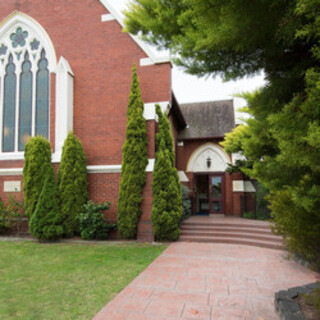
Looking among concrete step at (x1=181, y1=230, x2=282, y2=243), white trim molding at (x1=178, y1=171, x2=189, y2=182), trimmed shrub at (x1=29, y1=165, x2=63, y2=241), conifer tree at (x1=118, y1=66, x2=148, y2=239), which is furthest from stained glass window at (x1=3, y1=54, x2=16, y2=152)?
white trim molding at (x1=178, y1=171, x2=189, y2=182)

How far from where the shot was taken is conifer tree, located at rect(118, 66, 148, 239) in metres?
8.48

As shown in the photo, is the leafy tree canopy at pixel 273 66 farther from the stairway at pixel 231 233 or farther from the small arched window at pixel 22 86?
the small arched window at pixel 22 86

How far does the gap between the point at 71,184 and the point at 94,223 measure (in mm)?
1538

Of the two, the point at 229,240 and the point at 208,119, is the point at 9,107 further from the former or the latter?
the point at 208,119

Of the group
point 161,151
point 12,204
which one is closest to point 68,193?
point 12,204

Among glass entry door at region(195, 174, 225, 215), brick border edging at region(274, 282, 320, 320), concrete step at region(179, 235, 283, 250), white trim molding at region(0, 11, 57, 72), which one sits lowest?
concrete step at region(179, 235, 283, 250)

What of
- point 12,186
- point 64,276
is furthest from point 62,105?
point 64,276

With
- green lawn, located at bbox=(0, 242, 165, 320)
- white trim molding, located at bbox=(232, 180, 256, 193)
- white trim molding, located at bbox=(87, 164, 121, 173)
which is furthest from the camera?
white trim molding, located at bbox=(232, 180, 256, 193)

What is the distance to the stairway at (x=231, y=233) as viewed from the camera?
8.31 m

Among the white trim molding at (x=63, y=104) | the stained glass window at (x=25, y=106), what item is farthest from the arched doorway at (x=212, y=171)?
the stained glass window at (x=25, y=106)

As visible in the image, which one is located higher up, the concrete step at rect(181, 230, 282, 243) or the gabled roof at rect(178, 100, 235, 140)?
the gabled roof at rect(178, 100, 235, 140)

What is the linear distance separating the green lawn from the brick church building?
1.85 metres

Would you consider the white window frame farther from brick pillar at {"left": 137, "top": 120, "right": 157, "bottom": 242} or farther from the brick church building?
brick pillar at {"left": 137, "top": 120, "right": 157, "bottom": 242}

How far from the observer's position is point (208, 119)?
15656mm
